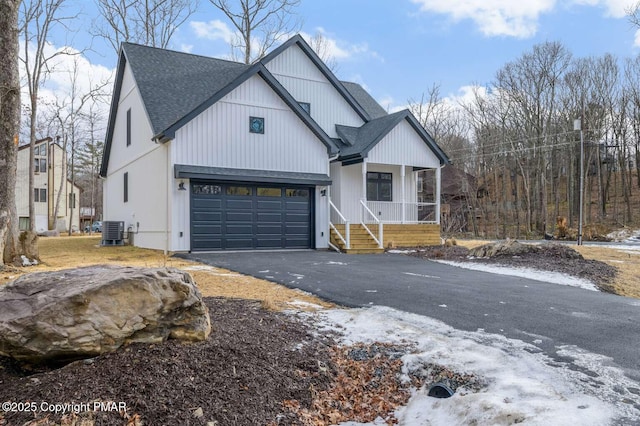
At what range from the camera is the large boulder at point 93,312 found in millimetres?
3094

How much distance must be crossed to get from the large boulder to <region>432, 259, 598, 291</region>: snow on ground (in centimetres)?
691

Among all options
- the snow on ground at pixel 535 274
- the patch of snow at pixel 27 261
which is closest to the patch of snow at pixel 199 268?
the patch of snow at pixel 27 261

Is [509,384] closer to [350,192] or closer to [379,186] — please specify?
[350,192]

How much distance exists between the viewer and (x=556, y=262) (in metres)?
10.2

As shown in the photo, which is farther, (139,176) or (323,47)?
(323,47)

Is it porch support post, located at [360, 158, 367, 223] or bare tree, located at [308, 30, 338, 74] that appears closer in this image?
porch support post, located at [360, 158, 367, 223]

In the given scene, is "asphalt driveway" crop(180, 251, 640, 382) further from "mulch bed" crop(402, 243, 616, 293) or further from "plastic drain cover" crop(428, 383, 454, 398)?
"mulch bed" crop(402, 243, 616, 293)

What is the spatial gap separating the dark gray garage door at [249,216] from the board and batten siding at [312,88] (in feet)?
14.9

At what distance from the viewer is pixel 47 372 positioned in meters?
3.07

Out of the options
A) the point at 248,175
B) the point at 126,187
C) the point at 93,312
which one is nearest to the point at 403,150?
the point at 248,175

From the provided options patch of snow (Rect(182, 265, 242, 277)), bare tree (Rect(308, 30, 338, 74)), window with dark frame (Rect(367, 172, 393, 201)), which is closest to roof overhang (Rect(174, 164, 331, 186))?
window with dark frame (Rect(367, 172, 393, 201))

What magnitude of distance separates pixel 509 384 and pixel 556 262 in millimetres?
8004

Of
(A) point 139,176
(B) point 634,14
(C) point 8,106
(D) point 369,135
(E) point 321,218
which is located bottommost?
(E) point 321,218

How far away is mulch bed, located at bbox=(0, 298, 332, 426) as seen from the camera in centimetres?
276
